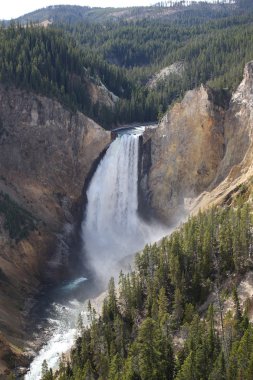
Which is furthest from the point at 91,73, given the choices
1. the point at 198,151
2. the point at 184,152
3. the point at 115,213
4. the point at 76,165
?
the point at 198,151

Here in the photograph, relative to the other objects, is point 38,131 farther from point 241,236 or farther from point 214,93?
point 241,236

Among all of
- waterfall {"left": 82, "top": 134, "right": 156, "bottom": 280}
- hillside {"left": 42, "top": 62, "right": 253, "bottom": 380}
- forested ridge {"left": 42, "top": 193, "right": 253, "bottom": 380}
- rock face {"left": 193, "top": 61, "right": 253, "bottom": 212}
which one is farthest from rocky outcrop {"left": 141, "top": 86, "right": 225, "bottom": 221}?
forested ridge {"left": 42, "top": 193, "right": 253, "bottom": 380}

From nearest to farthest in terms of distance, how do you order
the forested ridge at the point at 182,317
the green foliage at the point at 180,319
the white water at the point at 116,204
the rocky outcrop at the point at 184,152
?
the green foliage at the point at 180,319 < the forested ridge at the point at 182,317 < the rocky outcrop at the point at 184,152 < the white water at the point at 116,204

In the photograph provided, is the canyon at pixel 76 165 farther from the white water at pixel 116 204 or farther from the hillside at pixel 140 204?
the white water at pixel 116 204

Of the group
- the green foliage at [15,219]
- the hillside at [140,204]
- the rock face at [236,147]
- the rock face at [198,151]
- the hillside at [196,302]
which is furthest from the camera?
the green foliage at [15,219]

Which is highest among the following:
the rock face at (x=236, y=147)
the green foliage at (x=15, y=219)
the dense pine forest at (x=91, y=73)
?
the dense pine forest at (x=91, y=73)

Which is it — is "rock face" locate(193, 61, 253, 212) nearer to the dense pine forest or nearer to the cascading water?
the dense pine forest

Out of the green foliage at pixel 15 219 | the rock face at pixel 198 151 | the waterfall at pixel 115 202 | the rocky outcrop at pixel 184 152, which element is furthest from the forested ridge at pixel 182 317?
the waterfall at pixel 115 202
